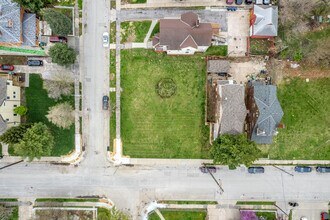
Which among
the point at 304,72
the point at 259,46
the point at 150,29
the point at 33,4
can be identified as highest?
→ the point at 33,4

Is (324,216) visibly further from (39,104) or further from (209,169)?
(39,104)

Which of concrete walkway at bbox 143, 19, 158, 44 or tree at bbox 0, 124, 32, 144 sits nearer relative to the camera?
tree at bbox 0, 124, 32, 144

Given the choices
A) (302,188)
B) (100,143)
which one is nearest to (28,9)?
(100,143)

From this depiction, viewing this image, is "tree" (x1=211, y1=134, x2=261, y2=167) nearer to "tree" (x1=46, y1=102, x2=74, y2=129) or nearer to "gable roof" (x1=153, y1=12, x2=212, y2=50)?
"gable roof" (x1=153, y1=12, x2=212, y2=50)

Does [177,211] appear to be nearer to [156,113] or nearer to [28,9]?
[156,113]

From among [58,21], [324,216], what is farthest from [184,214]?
[58,21]

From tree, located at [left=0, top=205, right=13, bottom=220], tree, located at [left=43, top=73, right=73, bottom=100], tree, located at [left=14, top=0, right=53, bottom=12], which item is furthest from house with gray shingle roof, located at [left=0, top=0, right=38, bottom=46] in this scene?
tree, located at [left=0, top=205, right=13, bottom=220]

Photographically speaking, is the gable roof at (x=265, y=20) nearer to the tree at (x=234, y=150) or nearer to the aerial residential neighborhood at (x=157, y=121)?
the aerial residential neighborhood at (x=157, y=121)
